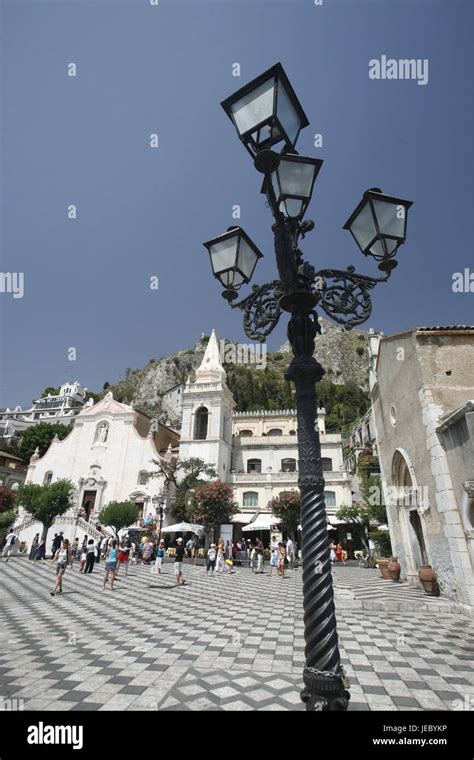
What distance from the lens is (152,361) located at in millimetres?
111250

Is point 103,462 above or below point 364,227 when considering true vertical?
above

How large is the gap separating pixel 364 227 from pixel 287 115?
150 centimetres

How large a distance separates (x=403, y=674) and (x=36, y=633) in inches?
290

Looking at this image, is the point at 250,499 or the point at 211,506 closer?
the point at 211,506

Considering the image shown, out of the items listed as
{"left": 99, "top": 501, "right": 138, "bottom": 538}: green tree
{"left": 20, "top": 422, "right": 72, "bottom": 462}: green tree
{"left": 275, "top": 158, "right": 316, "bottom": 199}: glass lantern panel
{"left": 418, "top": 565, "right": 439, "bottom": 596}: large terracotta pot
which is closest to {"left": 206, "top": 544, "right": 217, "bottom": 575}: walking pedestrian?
{"left": 418, "top": 565, "right": 439, "bottom": 596}: large terracotta pot

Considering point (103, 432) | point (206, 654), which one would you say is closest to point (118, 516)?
point (103, 432)

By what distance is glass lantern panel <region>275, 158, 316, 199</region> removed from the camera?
407cm

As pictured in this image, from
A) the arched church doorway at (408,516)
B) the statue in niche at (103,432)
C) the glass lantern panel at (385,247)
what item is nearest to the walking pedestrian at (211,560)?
the arched church doorway at (408,516)

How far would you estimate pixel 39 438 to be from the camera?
5559cm

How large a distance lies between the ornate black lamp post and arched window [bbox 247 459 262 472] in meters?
35.0

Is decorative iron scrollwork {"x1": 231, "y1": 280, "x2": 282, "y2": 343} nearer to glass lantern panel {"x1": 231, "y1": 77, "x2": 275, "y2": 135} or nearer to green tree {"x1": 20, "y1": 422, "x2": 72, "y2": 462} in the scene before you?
glass lantern panel {"x1": 231, "y1": 77, "x2": 275, "y2": 135}

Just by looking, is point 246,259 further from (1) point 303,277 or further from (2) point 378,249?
(2) point 378,249

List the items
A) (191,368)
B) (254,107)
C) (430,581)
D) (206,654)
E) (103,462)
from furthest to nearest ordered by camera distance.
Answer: (191,368) < (103,462) < (430,581) < (206,654) < (254,107)
